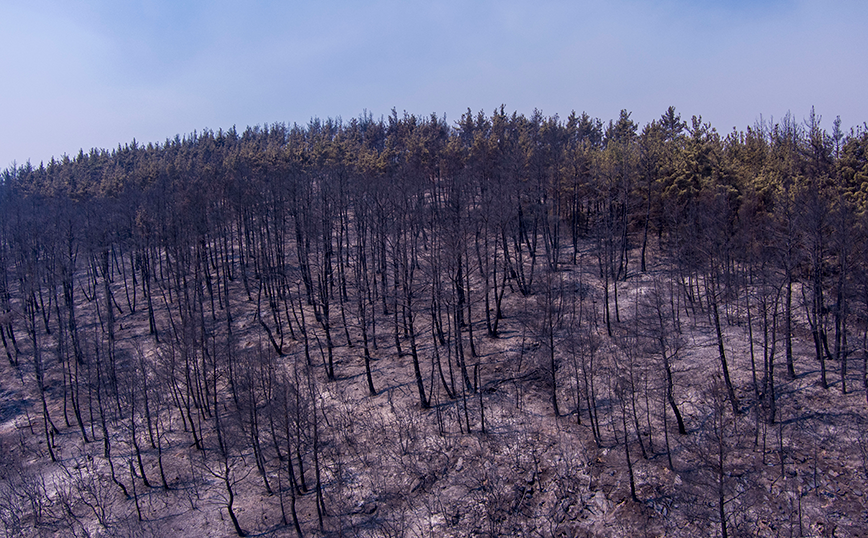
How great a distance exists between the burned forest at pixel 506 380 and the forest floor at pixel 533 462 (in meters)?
0.14

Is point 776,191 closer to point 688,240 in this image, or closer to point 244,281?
point 688,240

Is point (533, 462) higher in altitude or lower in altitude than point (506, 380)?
lower

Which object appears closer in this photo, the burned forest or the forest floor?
the forest floor

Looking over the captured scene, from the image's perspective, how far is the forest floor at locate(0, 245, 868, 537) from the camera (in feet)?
72.2

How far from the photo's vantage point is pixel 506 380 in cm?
3316

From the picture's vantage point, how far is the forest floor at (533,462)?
22000 mm

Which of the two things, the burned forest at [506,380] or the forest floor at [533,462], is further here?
the burned forest at [506,380]

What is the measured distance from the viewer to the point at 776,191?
3753 centimetres

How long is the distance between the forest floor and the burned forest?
0.14 meters

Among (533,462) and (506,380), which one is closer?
(533,462)

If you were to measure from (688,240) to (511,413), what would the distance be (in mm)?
20835

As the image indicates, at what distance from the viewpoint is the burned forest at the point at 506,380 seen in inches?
939

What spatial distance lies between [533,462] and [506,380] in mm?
7638

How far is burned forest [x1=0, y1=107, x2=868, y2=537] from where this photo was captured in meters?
23.9
